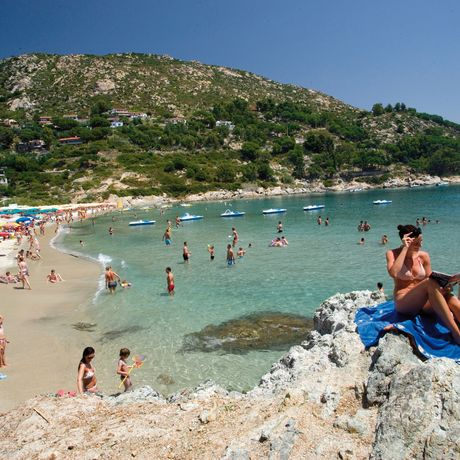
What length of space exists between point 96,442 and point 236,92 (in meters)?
167

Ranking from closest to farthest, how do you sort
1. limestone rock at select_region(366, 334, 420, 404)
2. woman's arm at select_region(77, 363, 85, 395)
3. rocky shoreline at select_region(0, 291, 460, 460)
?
rocky shoreline at select_region(0, 291, 460, 460) < limestone rock at select_region(366, 334, 420, 404) < woman's arm at select_region(77, 363, 85, 395)

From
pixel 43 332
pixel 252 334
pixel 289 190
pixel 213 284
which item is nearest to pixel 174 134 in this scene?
pixel 289 190

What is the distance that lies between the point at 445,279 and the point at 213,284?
593 inches

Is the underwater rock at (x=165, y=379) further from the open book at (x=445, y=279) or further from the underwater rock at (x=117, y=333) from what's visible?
the open book at (x=445, y=279)

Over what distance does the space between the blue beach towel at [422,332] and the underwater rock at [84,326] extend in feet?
33.7

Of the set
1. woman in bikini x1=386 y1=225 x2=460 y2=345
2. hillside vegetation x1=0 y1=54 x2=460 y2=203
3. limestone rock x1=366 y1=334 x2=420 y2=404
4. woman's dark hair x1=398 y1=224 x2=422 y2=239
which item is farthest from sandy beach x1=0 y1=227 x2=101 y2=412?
hillside vegetation x1=0 y1=54 x2=460 y2=203

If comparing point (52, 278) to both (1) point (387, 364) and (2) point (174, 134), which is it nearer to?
(1) point (387, 364)

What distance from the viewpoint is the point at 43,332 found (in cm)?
1317

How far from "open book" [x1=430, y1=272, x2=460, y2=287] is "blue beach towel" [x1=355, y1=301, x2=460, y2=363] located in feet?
1.97

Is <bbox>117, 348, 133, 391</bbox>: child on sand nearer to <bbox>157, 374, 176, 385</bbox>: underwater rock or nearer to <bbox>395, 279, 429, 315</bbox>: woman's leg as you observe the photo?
<bbox>157, 374, 176, 385</bbox>: underwater rock

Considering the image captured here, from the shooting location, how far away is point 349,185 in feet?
361

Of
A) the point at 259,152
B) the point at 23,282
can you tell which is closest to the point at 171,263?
the point at 23,282

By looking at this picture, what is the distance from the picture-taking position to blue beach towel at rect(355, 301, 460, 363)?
15.6 ft

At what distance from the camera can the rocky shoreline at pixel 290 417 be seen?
388 centimetres
